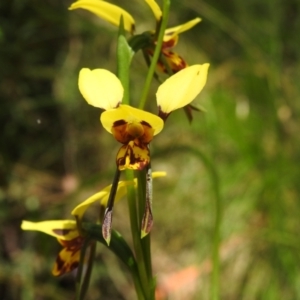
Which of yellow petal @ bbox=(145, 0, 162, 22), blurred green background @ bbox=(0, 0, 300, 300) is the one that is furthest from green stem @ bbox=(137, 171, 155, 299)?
blurred green background @ bbox=(0, 0, 300, 300)

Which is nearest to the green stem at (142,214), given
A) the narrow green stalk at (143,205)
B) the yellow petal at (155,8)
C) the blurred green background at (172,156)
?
the narrow green stalk at (143,205)

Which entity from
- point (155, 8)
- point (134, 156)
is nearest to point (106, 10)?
point (155, 8)

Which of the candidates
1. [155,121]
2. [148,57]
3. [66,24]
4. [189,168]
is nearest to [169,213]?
[189,168]

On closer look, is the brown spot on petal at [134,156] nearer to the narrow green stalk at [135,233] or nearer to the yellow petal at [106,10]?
the narrow green stalk at [135,233]

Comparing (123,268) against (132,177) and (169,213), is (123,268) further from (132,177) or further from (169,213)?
(132,177)

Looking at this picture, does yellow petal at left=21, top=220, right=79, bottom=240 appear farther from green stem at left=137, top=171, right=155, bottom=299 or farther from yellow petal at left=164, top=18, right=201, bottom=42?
yellow petal at left=164, top=18, right=201, bottom=42

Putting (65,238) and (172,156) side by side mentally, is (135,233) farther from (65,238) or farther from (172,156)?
(172,156)
